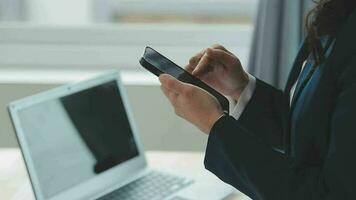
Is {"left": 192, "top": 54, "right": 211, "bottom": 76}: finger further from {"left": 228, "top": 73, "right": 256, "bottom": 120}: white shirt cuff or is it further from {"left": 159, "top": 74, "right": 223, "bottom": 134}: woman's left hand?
{"left": 159, "top": 74, "right": 223, "bottom": 134}: woman's left hand

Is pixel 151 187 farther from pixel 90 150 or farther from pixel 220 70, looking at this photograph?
pixel 220 70

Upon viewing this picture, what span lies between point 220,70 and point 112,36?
1.24 meters

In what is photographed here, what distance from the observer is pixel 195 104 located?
3.24ft

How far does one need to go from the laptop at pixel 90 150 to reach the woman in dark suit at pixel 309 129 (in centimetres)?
44

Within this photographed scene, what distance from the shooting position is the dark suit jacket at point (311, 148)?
2.76 ft

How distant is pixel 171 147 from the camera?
229cm

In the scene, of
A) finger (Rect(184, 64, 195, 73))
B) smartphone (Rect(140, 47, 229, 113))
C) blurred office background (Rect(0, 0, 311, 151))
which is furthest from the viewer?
blurred office background (Rect(0, 0, 311, 151))

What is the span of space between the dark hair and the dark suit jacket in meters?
0.06

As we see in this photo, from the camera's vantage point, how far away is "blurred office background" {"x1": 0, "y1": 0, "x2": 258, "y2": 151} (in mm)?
2322

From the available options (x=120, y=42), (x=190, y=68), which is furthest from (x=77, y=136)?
(x=120, y=42)

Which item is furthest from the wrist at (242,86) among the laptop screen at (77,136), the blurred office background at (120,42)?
the blurred office background at (120,42)

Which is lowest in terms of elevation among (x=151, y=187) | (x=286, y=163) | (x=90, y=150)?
(x=151, y=187)

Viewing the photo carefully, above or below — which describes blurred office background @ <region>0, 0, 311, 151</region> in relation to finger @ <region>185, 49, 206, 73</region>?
below

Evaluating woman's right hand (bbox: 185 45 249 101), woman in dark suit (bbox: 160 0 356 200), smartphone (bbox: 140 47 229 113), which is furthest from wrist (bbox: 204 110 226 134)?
woman's right hand (bbox: 185 45 249 101)
